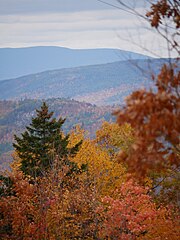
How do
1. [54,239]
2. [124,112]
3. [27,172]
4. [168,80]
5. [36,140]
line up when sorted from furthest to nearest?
[36,140] → [27,172] → [54,239] → [168,80] → [124,112]

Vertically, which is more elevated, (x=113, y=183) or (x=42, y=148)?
(x=42, y=148)

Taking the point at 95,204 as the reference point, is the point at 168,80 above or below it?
above

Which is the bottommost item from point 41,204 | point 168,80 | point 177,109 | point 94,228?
point 94,228

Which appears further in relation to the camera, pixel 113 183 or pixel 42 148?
pixel 113 183

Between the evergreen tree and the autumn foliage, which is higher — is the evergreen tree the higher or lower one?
the higher one

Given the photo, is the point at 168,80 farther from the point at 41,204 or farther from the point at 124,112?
the point at 41,204

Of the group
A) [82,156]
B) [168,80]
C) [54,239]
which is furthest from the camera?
[82,156]

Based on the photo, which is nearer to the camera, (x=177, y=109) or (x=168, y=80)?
(x=177, y=109)

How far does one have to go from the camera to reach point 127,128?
33.8 metres

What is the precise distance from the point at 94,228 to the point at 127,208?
209 cm

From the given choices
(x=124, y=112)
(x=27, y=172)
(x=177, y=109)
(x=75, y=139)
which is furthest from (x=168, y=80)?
(x=75, y=139)

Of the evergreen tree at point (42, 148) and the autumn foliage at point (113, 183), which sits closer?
the autumn foliage at point (113, 183)

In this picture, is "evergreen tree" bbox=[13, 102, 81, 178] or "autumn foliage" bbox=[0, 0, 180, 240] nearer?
"autumn foliage" bbox=[0, 0, 180, 240]

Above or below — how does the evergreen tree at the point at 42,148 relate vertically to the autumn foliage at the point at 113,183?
above
